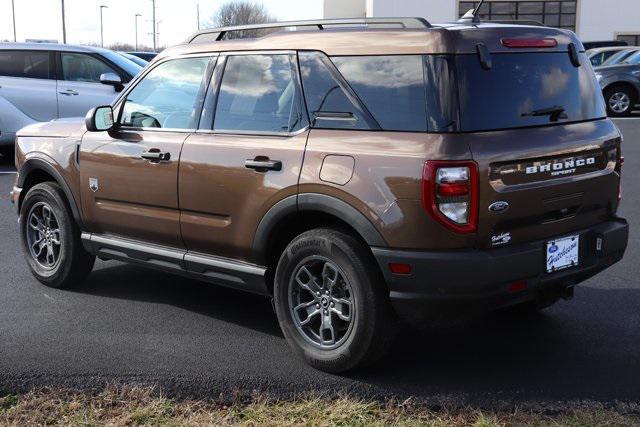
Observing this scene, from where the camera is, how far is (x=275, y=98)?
177 inches

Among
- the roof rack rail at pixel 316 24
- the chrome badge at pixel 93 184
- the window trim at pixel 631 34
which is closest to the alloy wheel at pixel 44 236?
the chrome badge at pixel 93 184

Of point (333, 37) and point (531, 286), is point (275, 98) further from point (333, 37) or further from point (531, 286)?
point (531, 286)

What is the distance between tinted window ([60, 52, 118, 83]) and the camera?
11.5m

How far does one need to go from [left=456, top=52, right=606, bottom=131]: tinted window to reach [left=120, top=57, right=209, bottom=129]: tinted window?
181 cm

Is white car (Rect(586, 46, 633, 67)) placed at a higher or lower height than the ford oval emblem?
higher

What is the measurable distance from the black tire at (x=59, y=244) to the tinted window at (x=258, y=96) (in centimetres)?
163

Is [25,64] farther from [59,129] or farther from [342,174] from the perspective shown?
[342,174]

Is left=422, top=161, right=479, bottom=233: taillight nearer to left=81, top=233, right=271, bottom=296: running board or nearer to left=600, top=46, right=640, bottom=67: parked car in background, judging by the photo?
left=81, top=233, right=271, bottom=296: running board

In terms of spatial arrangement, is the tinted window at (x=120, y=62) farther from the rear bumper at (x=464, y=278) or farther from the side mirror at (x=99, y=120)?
the rear bumper at (x=464, y=278)

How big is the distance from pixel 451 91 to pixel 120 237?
2.61m

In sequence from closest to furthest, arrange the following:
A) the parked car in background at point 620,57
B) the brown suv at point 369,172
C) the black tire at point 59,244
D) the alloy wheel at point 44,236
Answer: the brown suv at point 369,172, the black tire at point 59,244, the alloy wheel at point 44,236, the parked car in background at point 620,57

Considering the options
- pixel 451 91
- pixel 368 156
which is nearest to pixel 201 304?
pixel 368 156

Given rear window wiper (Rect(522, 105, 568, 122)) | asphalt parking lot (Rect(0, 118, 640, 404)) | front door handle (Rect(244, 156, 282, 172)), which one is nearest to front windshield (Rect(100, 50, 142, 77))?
asphalt parking lot (Rect(0, 118, 640, 404))

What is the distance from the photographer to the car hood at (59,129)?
559 centimetres
